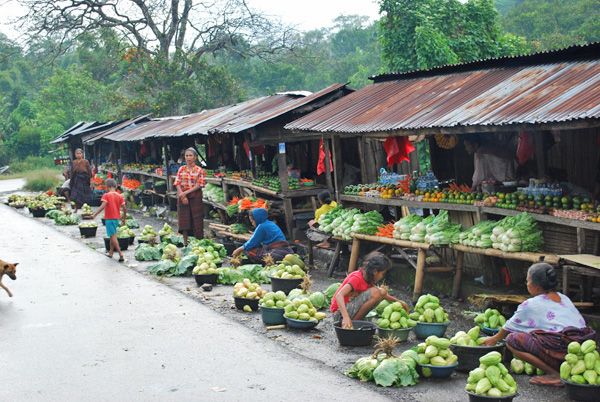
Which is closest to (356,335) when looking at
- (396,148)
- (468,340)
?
(468,340)

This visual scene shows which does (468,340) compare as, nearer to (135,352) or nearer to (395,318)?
(395,318)

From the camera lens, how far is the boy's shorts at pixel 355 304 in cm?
955

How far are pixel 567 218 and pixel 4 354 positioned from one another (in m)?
6.67

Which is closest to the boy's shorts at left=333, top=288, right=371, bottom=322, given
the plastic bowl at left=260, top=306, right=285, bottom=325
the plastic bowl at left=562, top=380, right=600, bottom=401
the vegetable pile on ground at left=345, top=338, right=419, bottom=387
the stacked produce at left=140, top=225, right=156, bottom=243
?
the plastic bowl at left=260, top=306, right=285, bottom=325

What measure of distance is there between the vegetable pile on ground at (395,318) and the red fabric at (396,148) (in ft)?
15.6

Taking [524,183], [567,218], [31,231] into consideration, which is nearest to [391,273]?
[524,183]

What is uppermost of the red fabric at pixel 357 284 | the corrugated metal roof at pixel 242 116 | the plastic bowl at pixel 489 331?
the corrugated metal roof at pixel 242 116

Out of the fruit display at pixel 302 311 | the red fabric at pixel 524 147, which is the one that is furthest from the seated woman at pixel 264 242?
the red fabric at pixel 524 147

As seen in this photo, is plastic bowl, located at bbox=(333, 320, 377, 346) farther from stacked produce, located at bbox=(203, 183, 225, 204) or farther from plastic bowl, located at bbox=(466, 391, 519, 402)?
stacked produce, located at bbox=(203, 183, 225, 204)

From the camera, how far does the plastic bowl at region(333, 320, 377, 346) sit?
9336 millimetres

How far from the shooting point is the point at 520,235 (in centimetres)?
1023

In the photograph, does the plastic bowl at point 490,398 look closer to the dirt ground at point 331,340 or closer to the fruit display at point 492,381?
the fruit display at point 492,381

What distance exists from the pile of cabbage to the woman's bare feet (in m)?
1.08

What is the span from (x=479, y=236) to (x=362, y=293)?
2210mm
